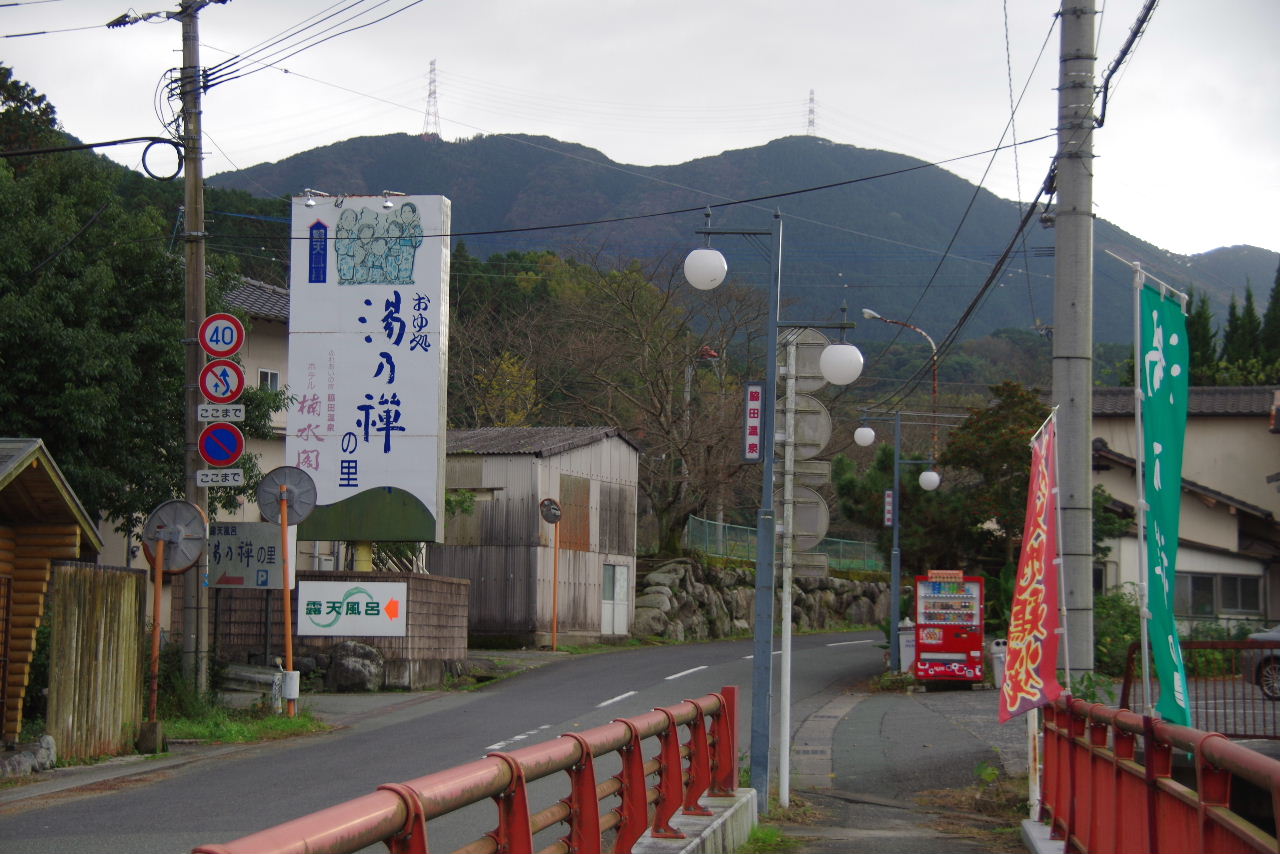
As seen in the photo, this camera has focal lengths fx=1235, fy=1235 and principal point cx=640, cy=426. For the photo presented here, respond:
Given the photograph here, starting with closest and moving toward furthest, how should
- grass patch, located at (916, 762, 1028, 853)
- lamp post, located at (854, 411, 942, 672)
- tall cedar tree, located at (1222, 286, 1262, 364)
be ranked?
1. grass patch, located at (916, 762, 1028, 853)
2. lamp post, located at (854, 411, 942, 672)
3. tall cedar tree, located at (1222, 286, 1262, 364)

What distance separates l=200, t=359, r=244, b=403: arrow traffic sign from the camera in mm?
15883

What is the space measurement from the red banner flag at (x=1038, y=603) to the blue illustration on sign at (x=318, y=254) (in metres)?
15.5

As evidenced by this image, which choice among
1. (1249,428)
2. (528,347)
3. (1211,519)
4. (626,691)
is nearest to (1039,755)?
(626,691)

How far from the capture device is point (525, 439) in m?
33.7

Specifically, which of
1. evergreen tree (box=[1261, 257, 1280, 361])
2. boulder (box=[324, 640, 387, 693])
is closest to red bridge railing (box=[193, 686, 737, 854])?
boulder (box=[324, 640, 387, 693])

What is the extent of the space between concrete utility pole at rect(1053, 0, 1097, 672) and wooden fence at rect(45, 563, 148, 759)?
31.9 feet

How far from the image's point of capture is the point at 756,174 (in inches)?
7392

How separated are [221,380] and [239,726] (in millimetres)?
4403

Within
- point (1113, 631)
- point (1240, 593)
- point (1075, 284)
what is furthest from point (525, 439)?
point (1075, 284)

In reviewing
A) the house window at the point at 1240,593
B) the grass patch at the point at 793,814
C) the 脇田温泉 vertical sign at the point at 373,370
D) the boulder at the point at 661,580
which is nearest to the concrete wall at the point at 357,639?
the 脇田温泉 vertical sign at the point at 373,370

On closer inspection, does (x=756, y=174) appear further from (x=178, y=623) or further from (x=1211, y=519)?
(x=178, y=623)

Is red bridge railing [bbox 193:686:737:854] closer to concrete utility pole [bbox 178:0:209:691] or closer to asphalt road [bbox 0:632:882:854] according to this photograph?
asphalt road [bbox 0:632:882:854]

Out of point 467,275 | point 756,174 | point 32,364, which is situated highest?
point 756,174

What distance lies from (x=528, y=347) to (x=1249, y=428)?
24186 millimetres
